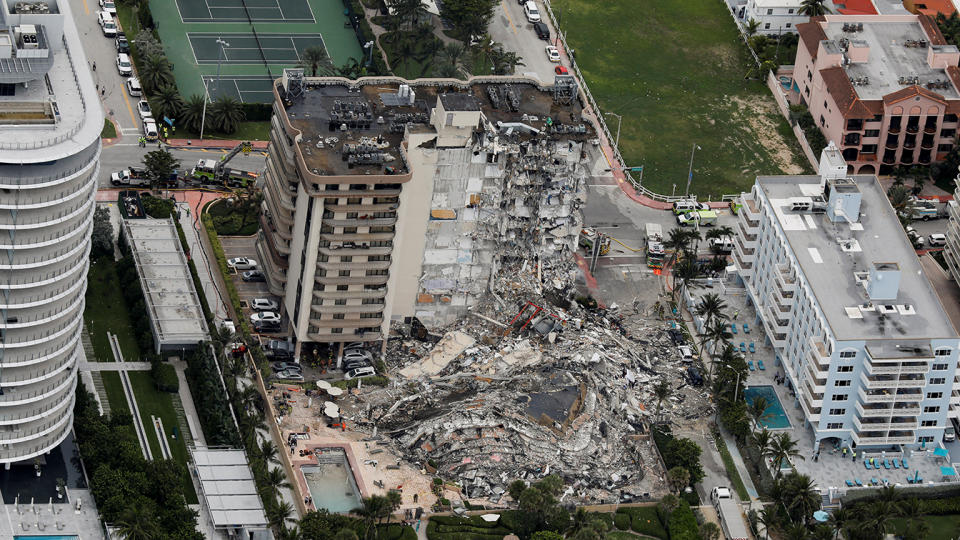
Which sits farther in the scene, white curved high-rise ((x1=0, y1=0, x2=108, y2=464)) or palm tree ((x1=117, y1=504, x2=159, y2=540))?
palm tree ((x1=117, y1=504, x2=159, y2=540))

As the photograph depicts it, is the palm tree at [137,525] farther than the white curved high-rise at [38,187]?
Yes

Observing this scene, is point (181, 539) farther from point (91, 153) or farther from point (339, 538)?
point (91, 153)

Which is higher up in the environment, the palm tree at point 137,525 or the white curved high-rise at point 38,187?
the white curved high-rise at point 38,187

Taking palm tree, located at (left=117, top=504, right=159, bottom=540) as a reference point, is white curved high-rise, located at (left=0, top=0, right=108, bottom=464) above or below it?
above

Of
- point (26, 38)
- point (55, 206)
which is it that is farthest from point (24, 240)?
point (26, 38)
